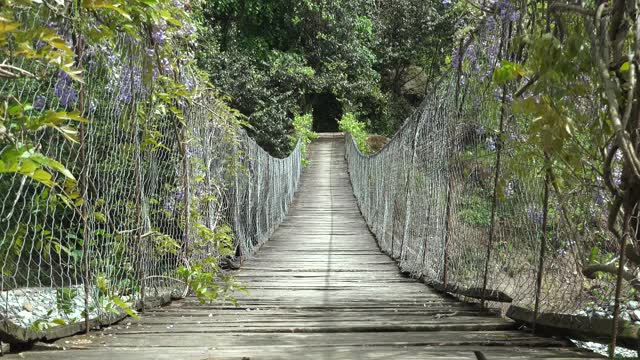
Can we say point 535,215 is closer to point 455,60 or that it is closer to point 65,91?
point 455,60

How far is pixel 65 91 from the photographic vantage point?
214cm

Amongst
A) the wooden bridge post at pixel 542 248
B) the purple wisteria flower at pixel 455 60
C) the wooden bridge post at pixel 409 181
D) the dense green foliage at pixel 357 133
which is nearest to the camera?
the wooden bridge post at pixel 542 248

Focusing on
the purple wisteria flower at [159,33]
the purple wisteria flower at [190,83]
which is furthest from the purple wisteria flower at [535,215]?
the purple wisteria flower at [190,83]

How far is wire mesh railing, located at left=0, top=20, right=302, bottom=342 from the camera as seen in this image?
2016 millimetres

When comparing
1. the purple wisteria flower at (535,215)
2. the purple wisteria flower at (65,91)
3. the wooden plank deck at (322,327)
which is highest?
the purple wisteria flower at (65,91)

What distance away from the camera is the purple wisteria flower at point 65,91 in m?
2.07

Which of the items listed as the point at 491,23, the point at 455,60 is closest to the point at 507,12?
the point at 491,23

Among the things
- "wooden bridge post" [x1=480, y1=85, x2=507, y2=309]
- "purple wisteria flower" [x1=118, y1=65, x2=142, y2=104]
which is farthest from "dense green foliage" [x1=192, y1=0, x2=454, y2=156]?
"wooden bridge post" [x1=480, y1=85, x2=507, y2=309]

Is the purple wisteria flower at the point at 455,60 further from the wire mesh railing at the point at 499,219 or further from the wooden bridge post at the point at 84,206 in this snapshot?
the wooden bridge post at the point at 84,206

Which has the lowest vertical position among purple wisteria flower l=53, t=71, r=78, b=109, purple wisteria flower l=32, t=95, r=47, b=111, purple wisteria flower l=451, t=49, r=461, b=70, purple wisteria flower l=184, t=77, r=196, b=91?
purple wisteria flower l=32, t=95, r=47, b=111

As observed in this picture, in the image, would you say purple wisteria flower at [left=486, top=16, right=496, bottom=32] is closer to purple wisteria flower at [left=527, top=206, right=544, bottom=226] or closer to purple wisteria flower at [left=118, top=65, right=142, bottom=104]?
purple wisteria flower at [left=527, top=206, right=544, bottom=226]

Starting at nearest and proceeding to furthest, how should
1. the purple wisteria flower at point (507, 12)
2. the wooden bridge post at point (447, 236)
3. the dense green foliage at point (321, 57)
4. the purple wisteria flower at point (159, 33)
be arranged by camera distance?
1. the purple wisteria flower at point (507, 12)
2. the purple wisteria flower at point (159, 33)
3. the wooden bridge post at point (447, 236)
4. the dense green foliage at point (321, 57)

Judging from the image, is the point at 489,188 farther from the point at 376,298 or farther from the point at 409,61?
the point at 409,61

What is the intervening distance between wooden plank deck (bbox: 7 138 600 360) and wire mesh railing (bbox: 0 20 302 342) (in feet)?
0.49
